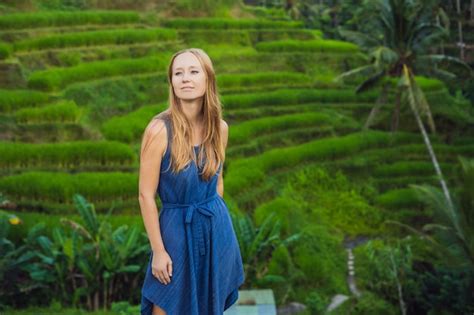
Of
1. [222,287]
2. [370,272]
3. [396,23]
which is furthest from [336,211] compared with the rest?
[222,287]

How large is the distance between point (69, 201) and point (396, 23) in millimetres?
7948

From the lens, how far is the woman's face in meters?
2.21

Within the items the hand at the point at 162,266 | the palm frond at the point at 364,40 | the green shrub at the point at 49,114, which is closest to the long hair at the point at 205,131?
the hand at the point at 162,266

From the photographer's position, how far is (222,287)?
230 cm

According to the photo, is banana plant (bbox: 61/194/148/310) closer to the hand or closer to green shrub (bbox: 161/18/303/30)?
the hand

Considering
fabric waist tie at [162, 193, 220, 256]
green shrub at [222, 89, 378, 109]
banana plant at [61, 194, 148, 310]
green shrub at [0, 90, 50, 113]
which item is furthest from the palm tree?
fabric waist tie at [162, 193, 220, 256]

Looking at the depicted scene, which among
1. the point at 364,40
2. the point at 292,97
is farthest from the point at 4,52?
the point at 364,40

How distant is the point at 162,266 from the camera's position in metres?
2.14

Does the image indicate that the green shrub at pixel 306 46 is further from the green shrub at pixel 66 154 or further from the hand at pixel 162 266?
the hand at pixel 162 266

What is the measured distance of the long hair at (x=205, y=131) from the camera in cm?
216

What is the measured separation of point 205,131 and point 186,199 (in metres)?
0.27

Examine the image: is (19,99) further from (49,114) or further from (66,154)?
(66,154)

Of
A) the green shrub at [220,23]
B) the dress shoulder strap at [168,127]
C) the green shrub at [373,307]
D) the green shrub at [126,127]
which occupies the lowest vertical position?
the green shrub at [373,307]

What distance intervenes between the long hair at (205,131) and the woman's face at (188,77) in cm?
2
